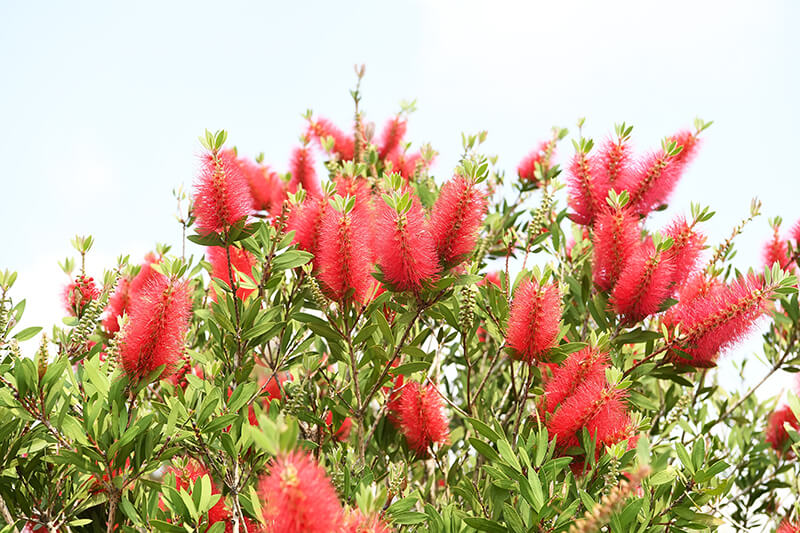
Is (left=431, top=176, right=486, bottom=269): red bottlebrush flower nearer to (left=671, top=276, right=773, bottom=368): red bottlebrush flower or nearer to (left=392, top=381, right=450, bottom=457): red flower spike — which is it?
(left=392, top=381, right=450, bottom=457): red flower spike

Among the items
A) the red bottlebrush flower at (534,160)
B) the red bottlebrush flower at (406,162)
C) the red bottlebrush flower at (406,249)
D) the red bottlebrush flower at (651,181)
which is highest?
the red bottlebrush flower at (406,162)

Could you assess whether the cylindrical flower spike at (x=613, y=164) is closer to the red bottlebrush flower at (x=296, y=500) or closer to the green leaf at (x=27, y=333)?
the red bottlebrush flower at (x=296, y=500)

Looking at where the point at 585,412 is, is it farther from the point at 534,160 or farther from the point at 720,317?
the point at 534,160

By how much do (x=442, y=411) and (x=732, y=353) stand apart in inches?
39.8

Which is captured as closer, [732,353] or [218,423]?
[218,423]

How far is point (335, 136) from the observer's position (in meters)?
3.96

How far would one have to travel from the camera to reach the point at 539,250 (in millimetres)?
3158

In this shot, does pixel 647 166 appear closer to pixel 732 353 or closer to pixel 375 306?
pixel 732 353

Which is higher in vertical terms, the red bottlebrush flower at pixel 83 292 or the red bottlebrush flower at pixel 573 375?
the red bottlebrush flower at pixel 83 292

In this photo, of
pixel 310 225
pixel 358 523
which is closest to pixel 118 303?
pixel 310 225

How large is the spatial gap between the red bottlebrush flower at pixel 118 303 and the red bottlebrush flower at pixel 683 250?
2.14m

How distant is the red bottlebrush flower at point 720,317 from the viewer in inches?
83.5

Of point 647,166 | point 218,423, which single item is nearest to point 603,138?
point 647,166

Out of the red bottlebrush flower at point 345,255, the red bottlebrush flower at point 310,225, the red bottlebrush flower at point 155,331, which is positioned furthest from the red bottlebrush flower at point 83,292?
the red bottlebrush flower at point 345,255
